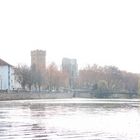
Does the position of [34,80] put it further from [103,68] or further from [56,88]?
[103,68]

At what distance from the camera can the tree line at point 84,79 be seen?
451ft

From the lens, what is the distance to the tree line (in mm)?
137375

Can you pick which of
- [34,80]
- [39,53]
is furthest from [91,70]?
[34,80]

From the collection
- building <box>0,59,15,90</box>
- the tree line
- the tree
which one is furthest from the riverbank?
building <box>0,59,15,90</box>

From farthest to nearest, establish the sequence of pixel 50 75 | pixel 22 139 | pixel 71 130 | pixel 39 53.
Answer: pixel 39 53
pixel 50 75
pixel 71 130
pixel 22 139

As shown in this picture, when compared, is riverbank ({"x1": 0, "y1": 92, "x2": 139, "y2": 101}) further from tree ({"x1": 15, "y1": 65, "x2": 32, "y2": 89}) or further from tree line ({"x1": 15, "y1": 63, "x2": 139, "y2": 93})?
tree ({"x1": 15, "y1": 65, "x2": 32, "y2": 89})

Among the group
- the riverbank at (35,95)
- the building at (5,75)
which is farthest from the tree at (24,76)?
A: the riverbank at (35,95)

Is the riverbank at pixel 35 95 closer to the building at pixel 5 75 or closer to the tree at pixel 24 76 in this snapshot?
the tree at pixel 24 76

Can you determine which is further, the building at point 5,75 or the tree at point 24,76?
the tree at point 24,76

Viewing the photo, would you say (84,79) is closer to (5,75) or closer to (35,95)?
(5,75)

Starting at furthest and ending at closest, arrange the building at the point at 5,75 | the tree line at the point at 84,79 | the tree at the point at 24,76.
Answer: the tree line at the point at 84,79, the tree at the point at 24,76, the building at the point at 5,75

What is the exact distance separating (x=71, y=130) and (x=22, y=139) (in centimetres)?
510

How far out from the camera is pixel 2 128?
2773 cm

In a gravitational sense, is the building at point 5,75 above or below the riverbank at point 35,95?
above
